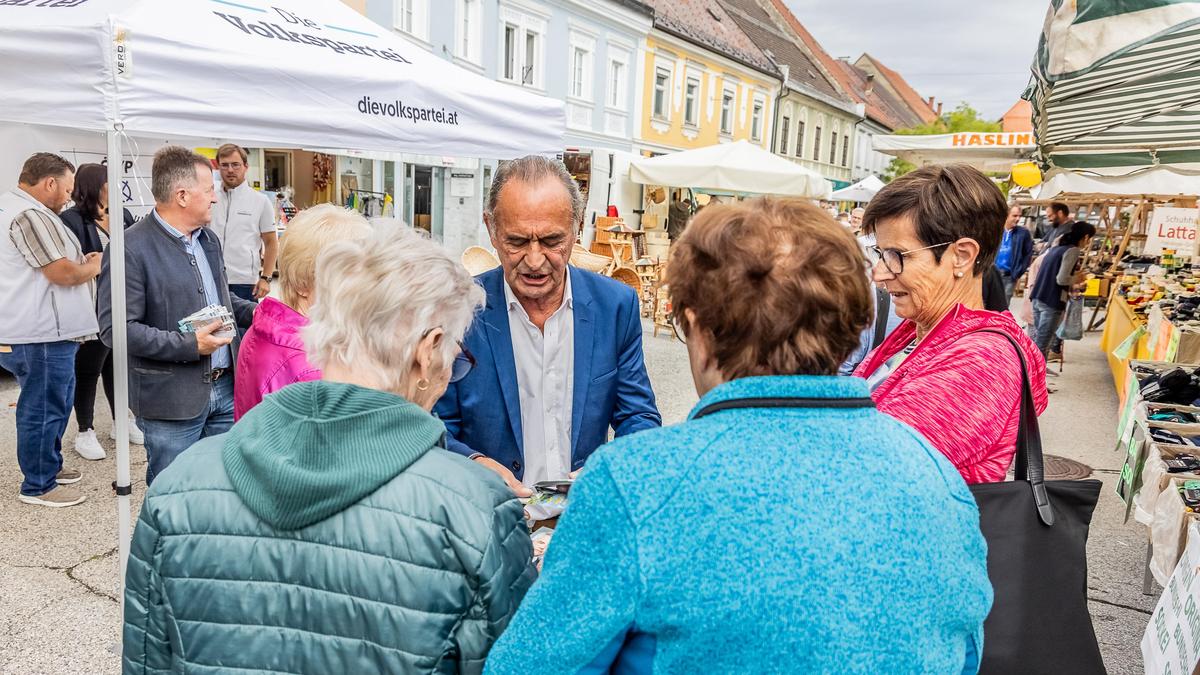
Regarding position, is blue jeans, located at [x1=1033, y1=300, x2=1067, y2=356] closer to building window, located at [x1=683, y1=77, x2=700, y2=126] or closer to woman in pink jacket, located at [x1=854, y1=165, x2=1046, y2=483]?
woman in pink jacket, located at [x1=854, y1=165, x2=1046, y2=483]

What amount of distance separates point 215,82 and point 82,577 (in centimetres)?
234

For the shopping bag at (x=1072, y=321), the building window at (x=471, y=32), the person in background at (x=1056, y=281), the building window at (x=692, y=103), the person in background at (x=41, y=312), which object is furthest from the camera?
the building window at (x=692, y=103)

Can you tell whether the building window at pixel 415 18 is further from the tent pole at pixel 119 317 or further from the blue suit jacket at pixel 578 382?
the blue suit jacket at pixel 578 382

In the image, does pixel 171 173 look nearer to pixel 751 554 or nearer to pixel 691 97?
pixel 751 554

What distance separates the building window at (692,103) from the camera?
25.4 meters

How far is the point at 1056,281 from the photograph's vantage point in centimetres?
856

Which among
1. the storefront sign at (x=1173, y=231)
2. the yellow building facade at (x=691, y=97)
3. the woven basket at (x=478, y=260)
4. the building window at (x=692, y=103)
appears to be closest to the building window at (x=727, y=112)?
the yellow building facade at (x=691, y=97)

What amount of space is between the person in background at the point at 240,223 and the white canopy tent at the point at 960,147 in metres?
5.83

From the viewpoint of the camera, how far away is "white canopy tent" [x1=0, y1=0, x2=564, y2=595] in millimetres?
2615

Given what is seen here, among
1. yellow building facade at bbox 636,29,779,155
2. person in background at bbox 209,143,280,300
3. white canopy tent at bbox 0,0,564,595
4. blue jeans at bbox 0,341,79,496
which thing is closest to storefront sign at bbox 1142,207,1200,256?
yellow building facade at bbox 636,29,779,155

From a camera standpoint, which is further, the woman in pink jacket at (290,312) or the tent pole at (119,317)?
the tent pole at (119,317)

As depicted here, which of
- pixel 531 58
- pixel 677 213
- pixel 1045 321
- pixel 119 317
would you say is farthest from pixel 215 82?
pixel 677 213

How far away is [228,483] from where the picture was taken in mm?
1210

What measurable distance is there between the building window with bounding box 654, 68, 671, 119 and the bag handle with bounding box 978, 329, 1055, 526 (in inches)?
920
